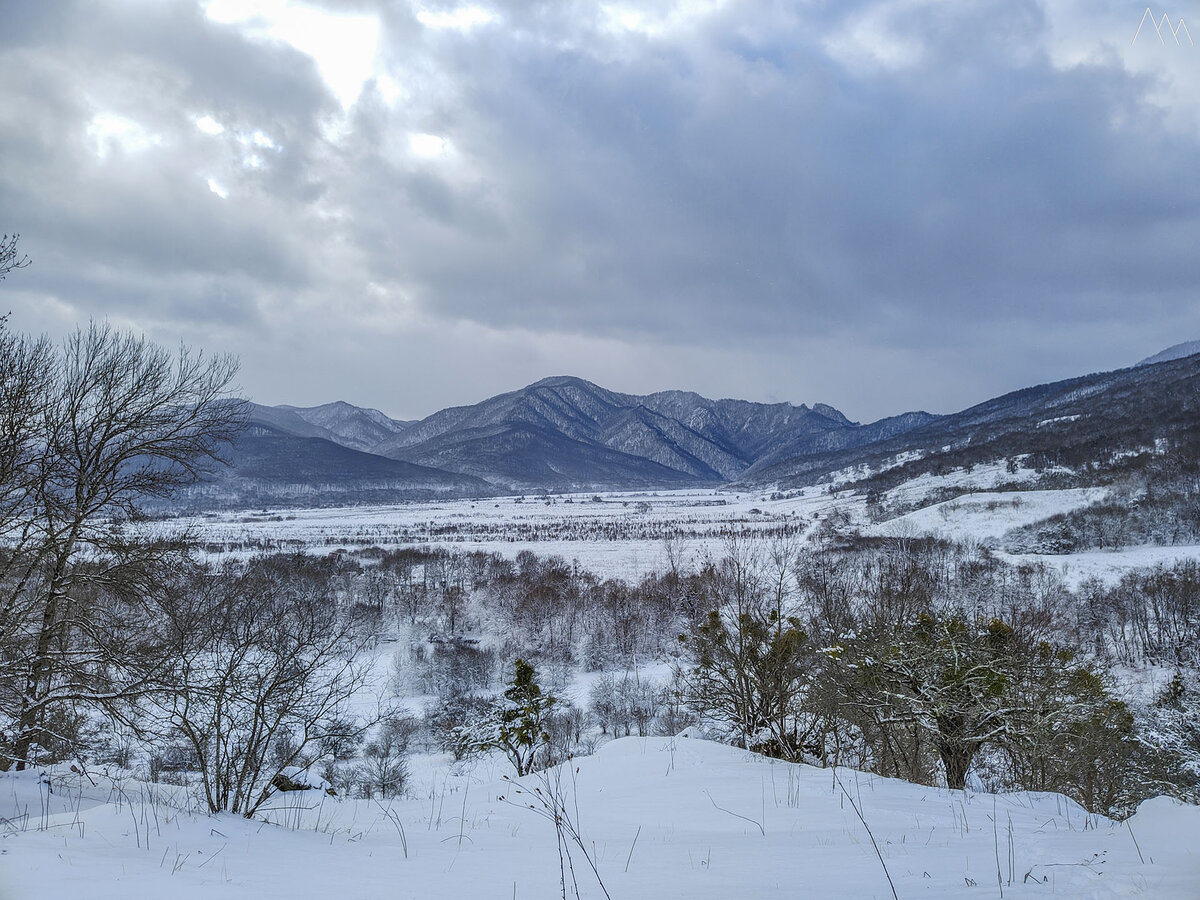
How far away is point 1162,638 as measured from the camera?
1921 inches

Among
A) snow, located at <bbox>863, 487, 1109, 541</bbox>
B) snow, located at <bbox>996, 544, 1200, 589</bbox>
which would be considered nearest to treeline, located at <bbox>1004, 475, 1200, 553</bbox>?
snow, located at <bbox>996, 544, 1200, 589</bbox>

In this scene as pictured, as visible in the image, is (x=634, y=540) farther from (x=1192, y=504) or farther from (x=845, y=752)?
(x=845, y=752)

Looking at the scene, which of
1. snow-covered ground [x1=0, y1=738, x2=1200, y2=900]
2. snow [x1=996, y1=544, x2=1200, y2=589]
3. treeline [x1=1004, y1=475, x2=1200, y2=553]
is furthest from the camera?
treeline [x1=1004, y1=475, x2=1200, y2=553]

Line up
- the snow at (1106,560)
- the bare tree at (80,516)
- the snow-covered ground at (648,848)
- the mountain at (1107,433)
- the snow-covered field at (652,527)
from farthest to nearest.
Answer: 1. the mountain at (1107,433)
2. the snow-covered field at (652,527)
3. the snow at (1106,560)
4. the bare tree at (80,516)
5. the snow-covered ground at (648,848)

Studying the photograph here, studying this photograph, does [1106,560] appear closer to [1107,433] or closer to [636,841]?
[636,841]

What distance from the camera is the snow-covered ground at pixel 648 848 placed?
11.7 ft

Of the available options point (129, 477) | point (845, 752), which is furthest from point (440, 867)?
point (845, 752)

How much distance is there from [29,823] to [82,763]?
15.8 ft

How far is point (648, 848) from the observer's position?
4.91m

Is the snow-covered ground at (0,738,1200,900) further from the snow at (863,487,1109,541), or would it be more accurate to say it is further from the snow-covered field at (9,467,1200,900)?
the snow at (863,487,1109,541)

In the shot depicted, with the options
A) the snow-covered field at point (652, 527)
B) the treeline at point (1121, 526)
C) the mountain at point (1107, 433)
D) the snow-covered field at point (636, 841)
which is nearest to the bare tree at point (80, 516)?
the snow-covered field at point (636, 841)

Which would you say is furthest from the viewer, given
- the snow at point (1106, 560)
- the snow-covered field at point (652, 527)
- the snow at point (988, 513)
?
the snow at point (988, 513)

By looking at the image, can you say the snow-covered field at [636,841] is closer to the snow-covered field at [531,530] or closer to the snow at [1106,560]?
the snow at [1106,560]

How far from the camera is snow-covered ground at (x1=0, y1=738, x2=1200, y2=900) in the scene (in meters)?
3.55
